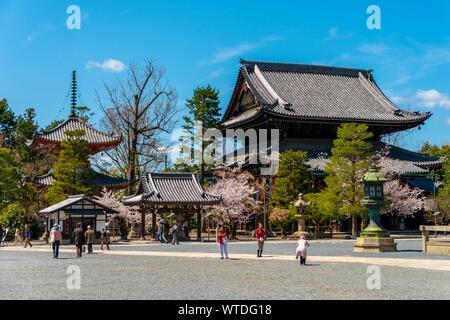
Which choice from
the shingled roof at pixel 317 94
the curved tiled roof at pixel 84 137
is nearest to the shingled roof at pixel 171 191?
the curved tiled roof at pixel 84 137

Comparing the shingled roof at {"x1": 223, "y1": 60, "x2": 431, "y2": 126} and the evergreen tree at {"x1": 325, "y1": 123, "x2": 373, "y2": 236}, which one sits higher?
the shingled roof at {"x1": 223, "y1": 60, "x2": 431, "y2": 126}

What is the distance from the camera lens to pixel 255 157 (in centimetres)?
5356

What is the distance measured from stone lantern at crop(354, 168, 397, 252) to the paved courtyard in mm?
3223

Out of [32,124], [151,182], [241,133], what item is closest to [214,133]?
[241,133]

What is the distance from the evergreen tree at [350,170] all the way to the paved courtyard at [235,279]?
1889cm

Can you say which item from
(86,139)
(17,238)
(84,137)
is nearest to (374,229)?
(17,238)

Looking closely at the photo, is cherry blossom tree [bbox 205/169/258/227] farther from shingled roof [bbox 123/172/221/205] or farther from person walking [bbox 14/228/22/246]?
person walking [bbox 14/228/22/246]

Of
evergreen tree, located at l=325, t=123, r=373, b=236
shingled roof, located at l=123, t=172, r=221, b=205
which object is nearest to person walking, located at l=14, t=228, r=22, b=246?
shingled roof, located at l=123, t=172, r=221, b=205

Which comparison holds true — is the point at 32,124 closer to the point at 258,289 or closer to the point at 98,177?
the point at 98,177

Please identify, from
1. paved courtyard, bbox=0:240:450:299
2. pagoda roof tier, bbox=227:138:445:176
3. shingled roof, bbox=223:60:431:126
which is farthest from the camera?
shingled roof, bbox=223:60:431:126

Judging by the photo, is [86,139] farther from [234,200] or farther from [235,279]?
[235,279]

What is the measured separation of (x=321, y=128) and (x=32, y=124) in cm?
3397

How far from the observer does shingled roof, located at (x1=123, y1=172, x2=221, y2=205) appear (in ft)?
138

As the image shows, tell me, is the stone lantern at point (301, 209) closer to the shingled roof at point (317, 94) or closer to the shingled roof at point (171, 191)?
the shingled roof at point (171, 191)
